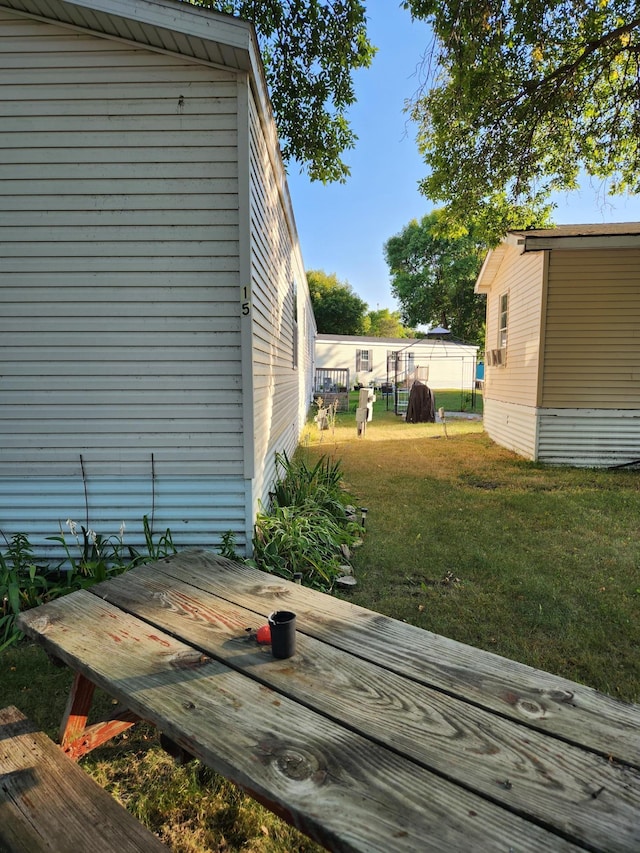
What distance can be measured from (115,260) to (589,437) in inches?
269

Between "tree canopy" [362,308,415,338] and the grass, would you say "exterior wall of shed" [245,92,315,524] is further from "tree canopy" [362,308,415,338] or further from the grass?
"tree canopy" [362,308,415,338]

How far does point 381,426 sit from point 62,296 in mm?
9967

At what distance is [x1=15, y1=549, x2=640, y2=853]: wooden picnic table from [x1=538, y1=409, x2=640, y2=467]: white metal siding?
656 centimetres

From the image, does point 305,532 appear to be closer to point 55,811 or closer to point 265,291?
point 265,291

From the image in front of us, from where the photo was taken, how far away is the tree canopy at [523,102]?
4.56 m

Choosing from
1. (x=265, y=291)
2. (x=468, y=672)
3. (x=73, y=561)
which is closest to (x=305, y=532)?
(x=73, y=561)

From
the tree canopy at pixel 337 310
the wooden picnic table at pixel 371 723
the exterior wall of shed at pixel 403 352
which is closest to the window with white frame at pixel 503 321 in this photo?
the wooden picnic table at pixel 371 723

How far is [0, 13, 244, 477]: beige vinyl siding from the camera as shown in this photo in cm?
288

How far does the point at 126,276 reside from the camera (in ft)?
9.89

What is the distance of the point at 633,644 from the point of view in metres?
2.54

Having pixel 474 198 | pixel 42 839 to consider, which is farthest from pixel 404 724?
pixel 474 198

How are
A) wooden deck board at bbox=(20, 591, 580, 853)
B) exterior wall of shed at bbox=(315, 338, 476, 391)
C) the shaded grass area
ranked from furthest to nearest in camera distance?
exterior wall of shed at bbox=(315, 338, 476, 391)
the shaded grass area
wooden deck board at bbox=(20, 591, 580, 853)

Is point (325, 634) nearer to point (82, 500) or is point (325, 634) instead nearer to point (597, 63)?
point (82, 500)

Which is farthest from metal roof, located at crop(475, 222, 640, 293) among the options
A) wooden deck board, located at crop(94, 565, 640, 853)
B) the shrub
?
wooden deck board, located at crop(94, 565, 640, 853)
